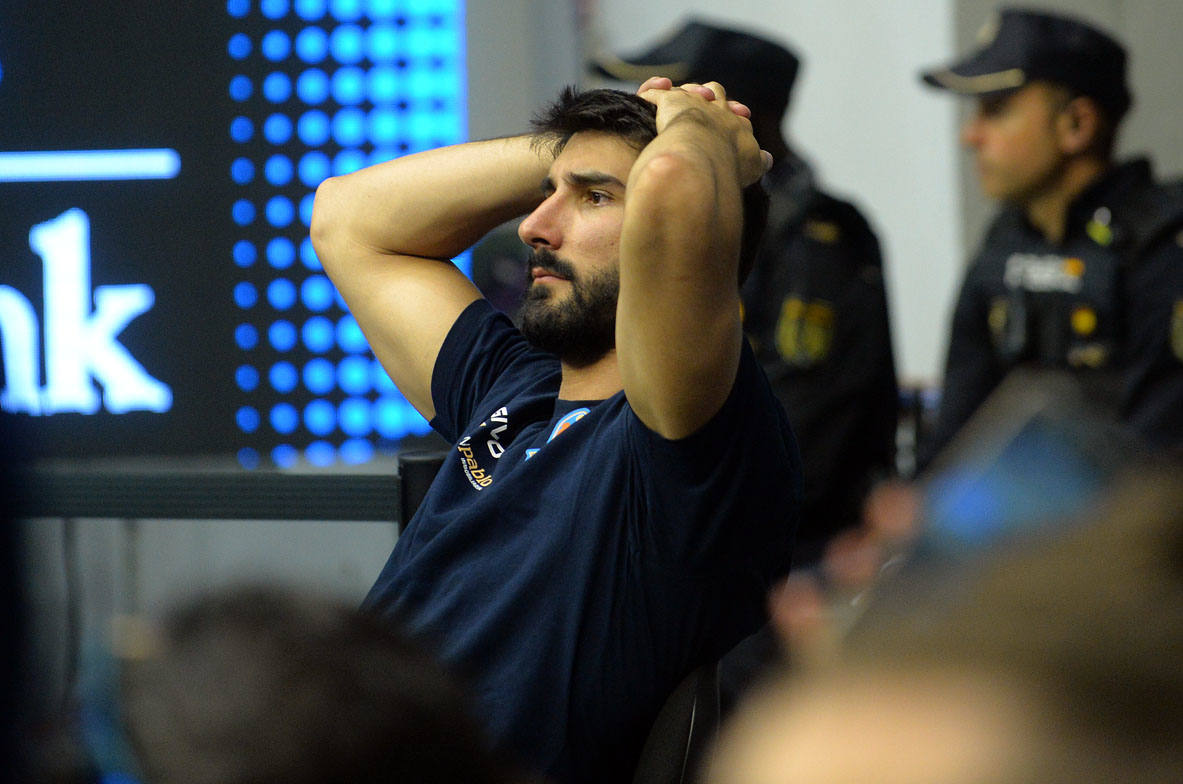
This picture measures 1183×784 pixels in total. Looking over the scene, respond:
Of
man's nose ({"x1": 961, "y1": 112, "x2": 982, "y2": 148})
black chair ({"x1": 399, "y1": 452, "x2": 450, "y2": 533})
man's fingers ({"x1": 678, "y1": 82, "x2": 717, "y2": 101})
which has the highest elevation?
man's fingers ({"x1": 678, "y1": 82, "x2": 717, "y2": 101})

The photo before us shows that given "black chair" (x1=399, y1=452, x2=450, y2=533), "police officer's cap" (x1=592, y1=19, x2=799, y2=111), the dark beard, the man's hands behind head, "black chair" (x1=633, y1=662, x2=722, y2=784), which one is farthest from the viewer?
"police officer's cap" (x1=592, y1=19, x2=799, y2=111)

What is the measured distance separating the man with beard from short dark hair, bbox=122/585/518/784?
71 cm

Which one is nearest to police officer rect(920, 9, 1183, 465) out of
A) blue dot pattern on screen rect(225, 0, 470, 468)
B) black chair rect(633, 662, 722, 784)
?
blue dot pattern on screen rect(225, 0, 470, 468)

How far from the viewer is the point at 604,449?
1519 millimetres

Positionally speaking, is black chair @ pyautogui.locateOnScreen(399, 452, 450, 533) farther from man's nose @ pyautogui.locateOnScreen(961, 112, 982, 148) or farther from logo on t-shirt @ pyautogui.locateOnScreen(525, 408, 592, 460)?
man's nose @ pyautogui.locateOnScreen(961, 112, 982, 148)

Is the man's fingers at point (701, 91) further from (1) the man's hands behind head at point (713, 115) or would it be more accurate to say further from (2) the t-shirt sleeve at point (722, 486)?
(2) the t-shirt sleeve at point (722, 486)

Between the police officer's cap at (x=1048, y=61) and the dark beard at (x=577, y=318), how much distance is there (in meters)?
1.66

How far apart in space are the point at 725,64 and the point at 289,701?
249cm

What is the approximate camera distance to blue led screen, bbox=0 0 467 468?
2312 mm

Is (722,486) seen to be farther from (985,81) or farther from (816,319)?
(985,81)

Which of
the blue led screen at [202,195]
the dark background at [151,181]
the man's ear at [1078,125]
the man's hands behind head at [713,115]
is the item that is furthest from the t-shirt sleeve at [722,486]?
the man's ear at [1078,125]

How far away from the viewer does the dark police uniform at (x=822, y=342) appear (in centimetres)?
266

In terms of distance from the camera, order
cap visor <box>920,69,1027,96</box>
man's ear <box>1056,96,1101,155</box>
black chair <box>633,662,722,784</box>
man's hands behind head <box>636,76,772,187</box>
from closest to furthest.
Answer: black chair <box>633,662,722,784</box>
man's hands behind head <box>636,76,772,187</box>
man's ear <box>1056,96,1101,155</box>
cap visor <box>920,69,1027,96</box>

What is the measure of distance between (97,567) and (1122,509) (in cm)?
218
